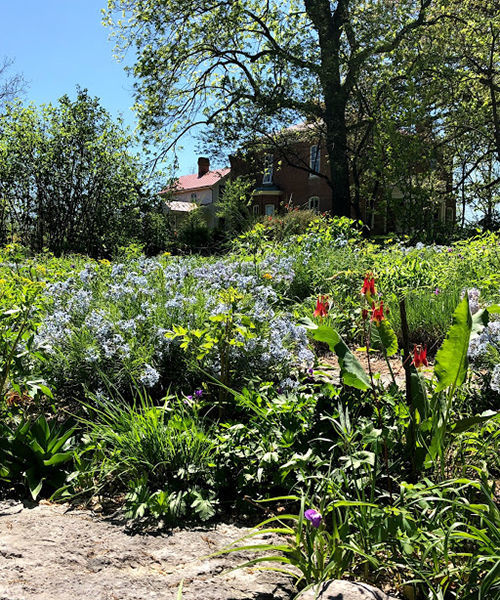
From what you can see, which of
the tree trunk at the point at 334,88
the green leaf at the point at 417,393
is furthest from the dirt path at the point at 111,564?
the tree trunk at the point at 334,88

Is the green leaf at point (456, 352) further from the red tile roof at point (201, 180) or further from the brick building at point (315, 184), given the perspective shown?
the red tile roof at point (201, 180)

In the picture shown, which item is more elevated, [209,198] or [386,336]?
[209,198]

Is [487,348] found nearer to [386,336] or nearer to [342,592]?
[386,336]

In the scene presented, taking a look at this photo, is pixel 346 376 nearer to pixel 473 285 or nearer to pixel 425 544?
pixel 425 544

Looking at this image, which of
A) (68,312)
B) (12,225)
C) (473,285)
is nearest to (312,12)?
(12,225)

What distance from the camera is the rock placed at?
4.47 feet

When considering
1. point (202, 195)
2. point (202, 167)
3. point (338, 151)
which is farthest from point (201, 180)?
point (338, 151)

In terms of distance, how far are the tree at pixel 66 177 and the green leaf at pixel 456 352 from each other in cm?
1142

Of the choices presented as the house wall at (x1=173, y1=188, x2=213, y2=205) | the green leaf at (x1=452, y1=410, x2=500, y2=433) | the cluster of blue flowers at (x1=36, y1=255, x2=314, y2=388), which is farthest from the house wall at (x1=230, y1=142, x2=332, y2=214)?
the green leaf at (x1=452, y1=410, x2=500, y2=433)

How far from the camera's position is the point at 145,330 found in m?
3.32

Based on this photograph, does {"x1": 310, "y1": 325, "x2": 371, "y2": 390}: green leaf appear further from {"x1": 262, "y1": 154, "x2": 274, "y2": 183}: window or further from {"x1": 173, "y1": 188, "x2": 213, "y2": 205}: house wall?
{"x1": 173, "y1": 188, "x2": 213, "y2": 205}: house wall

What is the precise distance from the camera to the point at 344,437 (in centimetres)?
189

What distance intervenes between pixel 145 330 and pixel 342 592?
223cm

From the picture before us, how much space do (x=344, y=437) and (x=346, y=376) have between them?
0.23 meters
